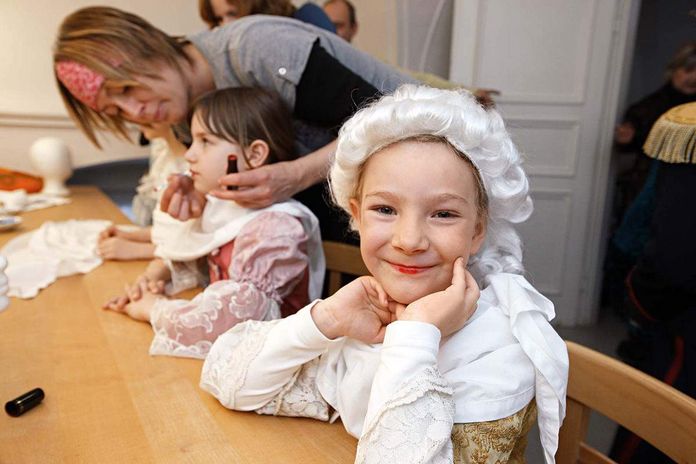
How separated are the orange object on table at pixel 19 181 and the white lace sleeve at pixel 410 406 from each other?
6.45 feet

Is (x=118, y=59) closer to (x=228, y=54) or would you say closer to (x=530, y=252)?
(x=228, y=54)

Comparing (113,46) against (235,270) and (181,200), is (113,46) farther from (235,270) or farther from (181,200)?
(235,270)

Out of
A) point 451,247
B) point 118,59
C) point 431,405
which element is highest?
point 118,59

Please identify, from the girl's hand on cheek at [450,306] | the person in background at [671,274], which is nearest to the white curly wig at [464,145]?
the girl's hand on cheek at [450,306]

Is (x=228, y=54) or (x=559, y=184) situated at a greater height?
(x=228, y=54)

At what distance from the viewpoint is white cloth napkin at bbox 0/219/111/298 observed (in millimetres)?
1174

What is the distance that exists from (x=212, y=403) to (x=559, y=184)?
2.38 m

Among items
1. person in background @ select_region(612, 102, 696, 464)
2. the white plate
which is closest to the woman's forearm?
person in background @ select_region(612, 102, 696, 464)

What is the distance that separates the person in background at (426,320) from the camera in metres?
0.54

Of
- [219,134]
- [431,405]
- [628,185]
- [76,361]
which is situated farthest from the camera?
[628,185]

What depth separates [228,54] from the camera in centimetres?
116

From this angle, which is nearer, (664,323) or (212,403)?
(212,403)

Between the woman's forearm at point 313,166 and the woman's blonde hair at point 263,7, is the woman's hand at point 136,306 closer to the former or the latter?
the woman's forearm at point 313,166

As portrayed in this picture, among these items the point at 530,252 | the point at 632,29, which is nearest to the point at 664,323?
the point at 530,252
